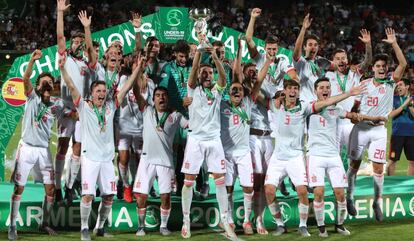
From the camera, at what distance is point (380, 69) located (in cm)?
1084

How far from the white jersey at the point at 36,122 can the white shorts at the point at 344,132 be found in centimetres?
358

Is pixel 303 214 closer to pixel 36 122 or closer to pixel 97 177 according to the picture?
pixel 97 177

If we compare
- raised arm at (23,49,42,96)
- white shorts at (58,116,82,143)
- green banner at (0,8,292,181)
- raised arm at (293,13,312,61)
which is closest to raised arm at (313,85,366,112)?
raised arm at (293,13,312,61)

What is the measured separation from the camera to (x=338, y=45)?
2792cm

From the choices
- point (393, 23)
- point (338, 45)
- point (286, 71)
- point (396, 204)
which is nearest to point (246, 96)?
point (286, 71)

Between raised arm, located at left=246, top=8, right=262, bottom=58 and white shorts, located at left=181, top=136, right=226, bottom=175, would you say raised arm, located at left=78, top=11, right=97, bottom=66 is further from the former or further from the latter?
raised arm, located at left=246, top=8, right=262, bottom=58

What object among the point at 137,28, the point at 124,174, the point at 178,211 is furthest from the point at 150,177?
the point at 137,28

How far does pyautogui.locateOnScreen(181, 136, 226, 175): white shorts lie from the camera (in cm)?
984

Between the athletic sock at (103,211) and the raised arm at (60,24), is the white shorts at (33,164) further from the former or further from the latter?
the raised arm at (60,24)

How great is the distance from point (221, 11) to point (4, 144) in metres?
19.3

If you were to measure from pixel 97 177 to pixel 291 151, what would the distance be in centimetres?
205

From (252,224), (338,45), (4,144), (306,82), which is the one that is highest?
(338,45)

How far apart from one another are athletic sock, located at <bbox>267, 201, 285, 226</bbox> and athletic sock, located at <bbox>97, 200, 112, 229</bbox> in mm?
1688

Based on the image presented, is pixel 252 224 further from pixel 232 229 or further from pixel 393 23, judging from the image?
pixel 393 23
